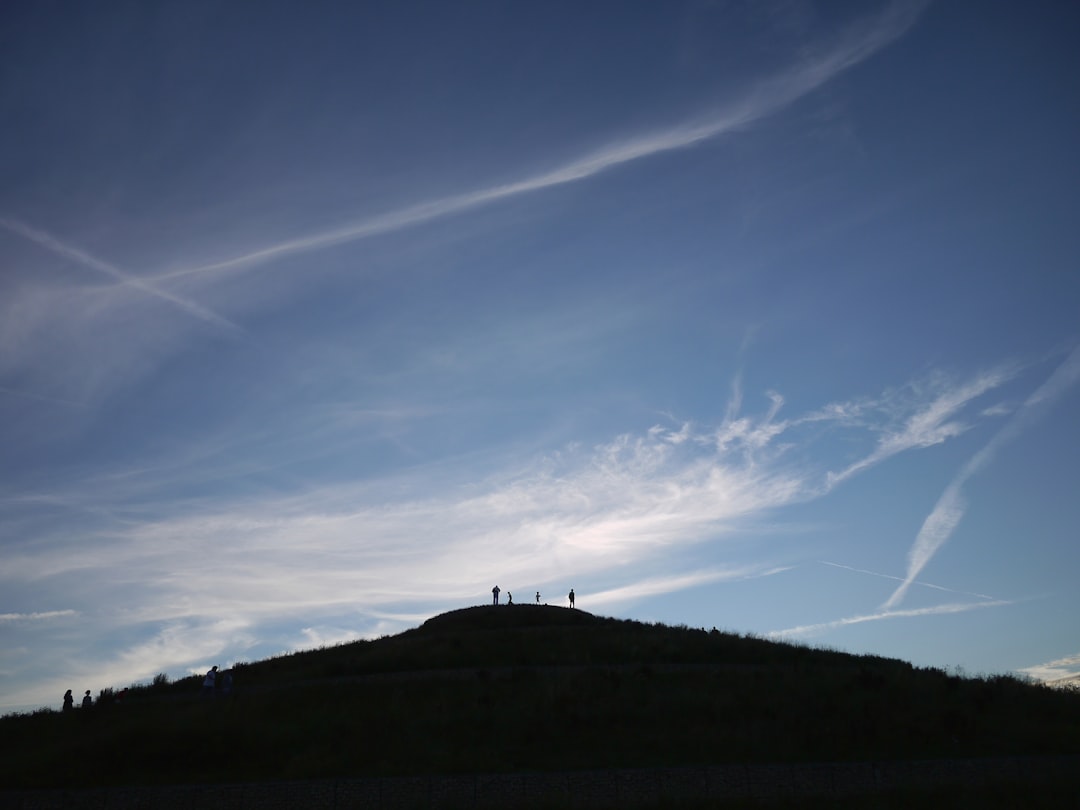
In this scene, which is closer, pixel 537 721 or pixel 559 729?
pixel 559 729

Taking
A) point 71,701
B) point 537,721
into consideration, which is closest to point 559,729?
point 537,721

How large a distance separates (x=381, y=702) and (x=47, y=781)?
9.92 meters

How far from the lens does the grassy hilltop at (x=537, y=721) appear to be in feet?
73.6

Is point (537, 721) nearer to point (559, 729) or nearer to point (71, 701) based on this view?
point (559, 729)

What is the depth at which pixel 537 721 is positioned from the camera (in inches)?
996

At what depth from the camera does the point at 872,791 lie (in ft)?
62.8

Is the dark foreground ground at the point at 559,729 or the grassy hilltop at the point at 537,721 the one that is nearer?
the dark foreground ground at the point at 559,729

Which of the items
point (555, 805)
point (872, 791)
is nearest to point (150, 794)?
point (555, 805)

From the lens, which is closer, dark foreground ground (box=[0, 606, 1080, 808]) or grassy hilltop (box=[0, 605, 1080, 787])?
dark foreground ground (box=[0, 606, 1080, 808])

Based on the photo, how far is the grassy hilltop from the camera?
2244 centimetres

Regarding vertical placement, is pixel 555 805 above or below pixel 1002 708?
below

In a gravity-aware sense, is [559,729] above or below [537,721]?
below

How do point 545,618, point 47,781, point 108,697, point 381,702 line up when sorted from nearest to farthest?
point 47,781 < point 381,702 < point 108,697 < point 545,618

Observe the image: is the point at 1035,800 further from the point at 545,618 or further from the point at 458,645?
the point at 545,618
